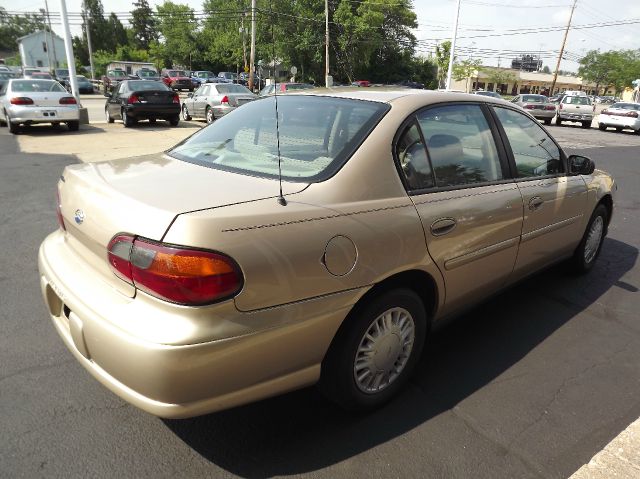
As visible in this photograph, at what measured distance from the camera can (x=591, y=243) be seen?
4.37 meters

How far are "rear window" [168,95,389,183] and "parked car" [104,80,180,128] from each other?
13.2 m

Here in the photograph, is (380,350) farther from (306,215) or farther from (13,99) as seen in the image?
(13,99)

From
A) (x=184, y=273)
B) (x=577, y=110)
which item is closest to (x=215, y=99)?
(x=184, y=273)

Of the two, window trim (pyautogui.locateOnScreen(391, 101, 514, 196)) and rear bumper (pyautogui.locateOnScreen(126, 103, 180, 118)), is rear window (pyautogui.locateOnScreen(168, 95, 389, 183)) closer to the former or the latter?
window trim (pyautogui.locateOnScreen(391, 101, 514, 196))

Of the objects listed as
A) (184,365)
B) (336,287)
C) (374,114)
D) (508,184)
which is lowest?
(184,365)

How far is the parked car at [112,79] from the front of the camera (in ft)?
124

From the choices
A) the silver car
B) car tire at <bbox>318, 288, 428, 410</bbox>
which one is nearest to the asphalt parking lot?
car tire at <bbox>318, 288, 428, 410</bbox>

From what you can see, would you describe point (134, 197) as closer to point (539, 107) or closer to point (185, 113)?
point (185, 113)

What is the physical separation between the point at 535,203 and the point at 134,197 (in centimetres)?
255

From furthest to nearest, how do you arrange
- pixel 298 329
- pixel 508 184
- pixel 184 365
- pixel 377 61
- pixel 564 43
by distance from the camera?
pixel 377 61 < pixel 564 43 < pixel 508 184 < pixel 298 329 < pixel 184 365

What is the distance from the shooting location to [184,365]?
1.71 metres

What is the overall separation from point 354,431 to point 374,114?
1.62 meters

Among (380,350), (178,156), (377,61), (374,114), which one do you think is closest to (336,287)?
(380,350)

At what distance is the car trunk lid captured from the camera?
182cm
